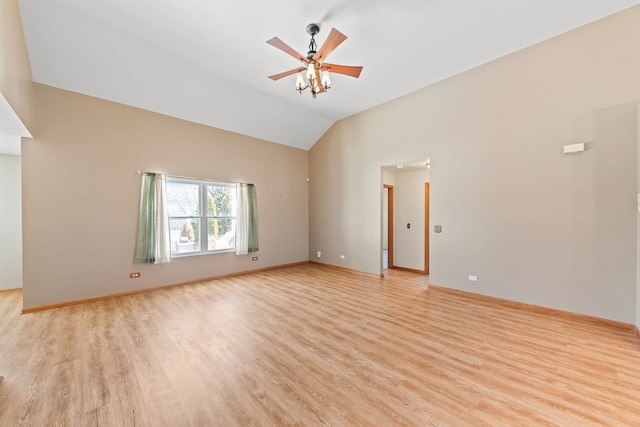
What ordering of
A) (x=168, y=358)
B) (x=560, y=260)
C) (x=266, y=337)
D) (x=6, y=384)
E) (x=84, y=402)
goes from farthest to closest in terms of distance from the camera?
(x=560, y=260)
(x=266, y=337)
(x=168, y=358)
(x=6, y=384)
(x=84, y=402)

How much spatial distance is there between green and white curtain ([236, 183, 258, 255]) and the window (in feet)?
0.57

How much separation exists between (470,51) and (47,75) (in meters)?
6.07

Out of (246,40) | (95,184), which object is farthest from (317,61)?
(95,184)

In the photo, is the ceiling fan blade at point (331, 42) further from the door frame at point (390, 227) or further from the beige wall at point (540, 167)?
the door frame at point (390, 227)

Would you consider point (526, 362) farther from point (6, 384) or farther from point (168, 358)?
point (6, 384)

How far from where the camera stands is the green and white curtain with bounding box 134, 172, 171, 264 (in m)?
4.38

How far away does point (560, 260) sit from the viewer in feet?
10.9

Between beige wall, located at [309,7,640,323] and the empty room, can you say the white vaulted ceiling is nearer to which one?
the empty room

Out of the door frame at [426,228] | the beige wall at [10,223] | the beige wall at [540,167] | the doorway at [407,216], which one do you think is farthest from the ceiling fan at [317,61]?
the beige wall at [10,223]

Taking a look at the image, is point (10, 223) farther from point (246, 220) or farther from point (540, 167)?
point (540, 167)

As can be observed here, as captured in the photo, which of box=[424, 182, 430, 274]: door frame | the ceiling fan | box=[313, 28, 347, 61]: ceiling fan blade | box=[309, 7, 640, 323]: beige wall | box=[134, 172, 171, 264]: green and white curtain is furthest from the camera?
box=[424, 182, 430, 274]: door frame

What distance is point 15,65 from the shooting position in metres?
2.59

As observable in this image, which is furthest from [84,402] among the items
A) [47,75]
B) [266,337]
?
[47,75]

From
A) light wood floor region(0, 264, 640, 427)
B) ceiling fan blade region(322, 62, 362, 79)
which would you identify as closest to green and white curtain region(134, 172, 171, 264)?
light wood floor region(0, 264, 640, 427)
